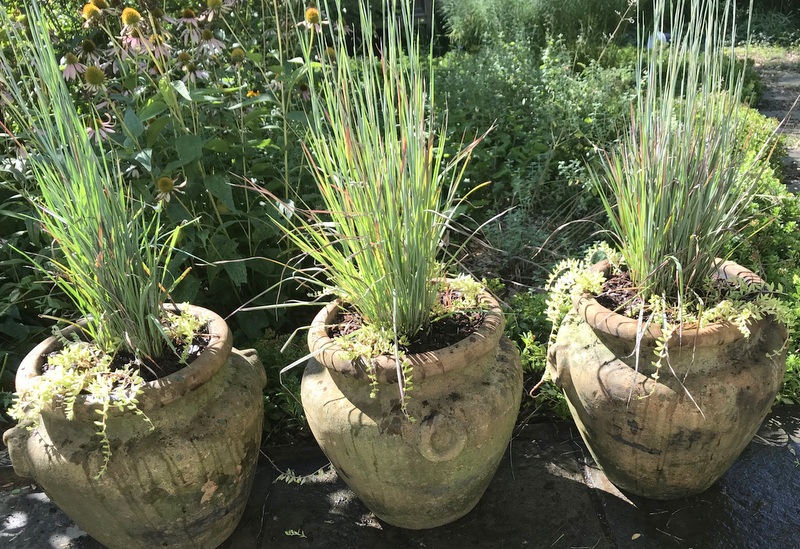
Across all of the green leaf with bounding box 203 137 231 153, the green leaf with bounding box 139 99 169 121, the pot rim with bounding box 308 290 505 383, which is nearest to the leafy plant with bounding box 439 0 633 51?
the green leaf with bounding box 203 137 231 153

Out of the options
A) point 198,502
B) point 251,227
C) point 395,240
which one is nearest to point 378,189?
point 395,240

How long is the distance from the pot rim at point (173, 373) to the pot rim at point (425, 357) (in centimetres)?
26

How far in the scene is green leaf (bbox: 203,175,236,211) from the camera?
89.4 inches

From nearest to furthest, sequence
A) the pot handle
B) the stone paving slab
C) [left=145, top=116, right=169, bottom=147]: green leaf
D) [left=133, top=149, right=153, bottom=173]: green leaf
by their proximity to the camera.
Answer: the pot handle < the stone paving slab < [left=133, top=149, right=153, bottom=173]: green leaf < [left=145, top=116, right=169, bottom=147]: green leaf

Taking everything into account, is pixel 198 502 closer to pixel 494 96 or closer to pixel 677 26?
pixel 677 26

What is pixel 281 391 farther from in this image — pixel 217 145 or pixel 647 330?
pixel 647 330

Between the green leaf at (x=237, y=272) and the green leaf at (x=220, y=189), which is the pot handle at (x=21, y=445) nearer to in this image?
the green leaf at (x=237, y=272)

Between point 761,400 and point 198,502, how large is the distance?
1.53 m

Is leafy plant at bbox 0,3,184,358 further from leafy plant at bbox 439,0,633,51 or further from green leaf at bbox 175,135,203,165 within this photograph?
Result: leafy plant at bbox 439,0,633,51

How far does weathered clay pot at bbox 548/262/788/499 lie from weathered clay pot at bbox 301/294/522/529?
0.75ft

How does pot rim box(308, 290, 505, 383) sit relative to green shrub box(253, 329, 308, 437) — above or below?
above

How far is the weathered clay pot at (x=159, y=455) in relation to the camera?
1587 mm

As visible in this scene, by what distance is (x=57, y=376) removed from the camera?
157 centimetres

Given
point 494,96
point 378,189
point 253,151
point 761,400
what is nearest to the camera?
point 378,189
